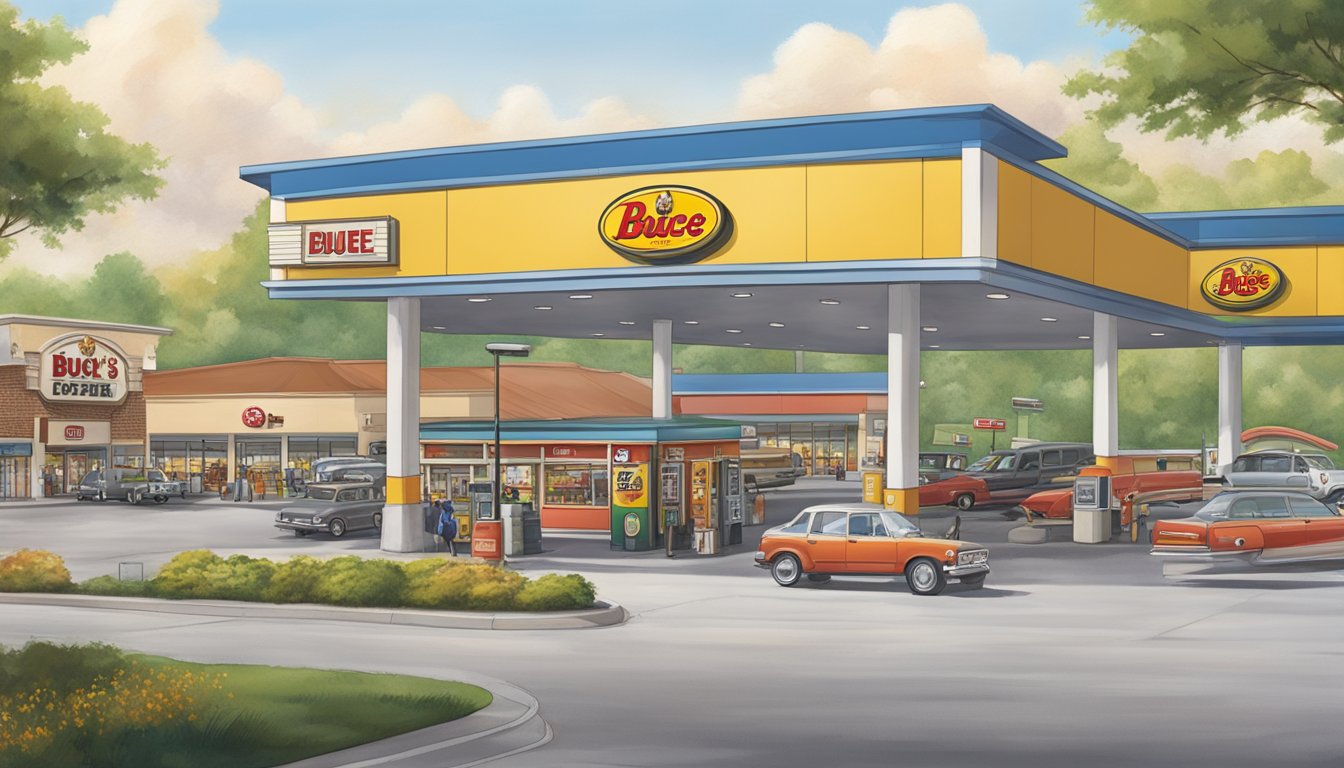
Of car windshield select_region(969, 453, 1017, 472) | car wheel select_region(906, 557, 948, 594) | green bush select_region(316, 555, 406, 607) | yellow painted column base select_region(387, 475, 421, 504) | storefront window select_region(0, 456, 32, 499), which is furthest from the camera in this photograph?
storefront window select_region(0, 456, 32, 499)

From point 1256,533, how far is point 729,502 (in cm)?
1279

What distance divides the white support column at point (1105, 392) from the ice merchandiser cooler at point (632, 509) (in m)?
12.8

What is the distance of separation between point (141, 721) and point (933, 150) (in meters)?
20.4

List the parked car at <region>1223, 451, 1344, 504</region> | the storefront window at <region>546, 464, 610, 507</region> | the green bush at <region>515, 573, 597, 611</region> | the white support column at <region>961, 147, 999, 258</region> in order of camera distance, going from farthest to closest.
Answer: the parked car at <region>1223, 451, 1344, 504</region> < the storefront window at <region>546, 464, 610, 507</region> < the white support column at <region>961, 147, 999, 258</region> < the green bush at <region>515, 573, 597, 611</region>

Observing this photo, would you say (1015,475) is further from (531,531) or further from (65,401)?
(65,401)

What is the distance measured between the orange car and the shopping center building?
3.23 metres

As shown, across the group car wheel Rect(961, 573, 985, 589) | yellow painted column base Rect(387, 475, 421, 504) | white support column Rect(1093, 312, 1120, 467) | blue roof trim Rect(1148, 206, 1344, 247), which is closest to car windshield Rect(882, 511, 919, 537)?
car wheel Rect(961, 573, 985, 589)

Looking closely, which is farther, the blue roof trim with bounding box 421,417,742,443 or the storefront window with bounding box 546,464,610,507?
the storefront window with bounding box 546,464,610,507

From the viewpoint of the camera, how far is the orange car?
27.0 m

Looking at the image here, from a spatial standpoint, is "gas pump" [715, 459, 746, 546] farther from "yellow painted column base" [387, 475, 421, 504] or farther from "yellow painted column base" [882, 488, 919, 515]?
"yellow painted column base" [387, 475, 421, 504]

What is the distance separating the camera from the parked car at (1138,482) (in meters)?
39.5

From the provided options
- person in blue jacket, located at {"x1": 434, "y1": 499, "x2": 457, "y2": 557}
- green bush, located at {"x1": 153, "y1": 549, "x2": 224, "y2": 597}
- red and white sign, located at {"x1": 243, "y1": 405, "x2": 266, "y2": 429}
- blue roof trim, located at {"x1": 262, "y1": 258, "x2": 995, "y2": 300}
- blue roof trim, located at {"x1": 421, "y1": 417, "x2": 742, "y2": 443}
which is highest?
blue roof trim, located at {"x1": 262, "y1": 258, "x2": 995, "y2": 300}

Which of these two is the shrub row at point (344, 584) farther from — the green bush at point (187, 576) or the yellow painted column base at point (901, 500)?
the yellow painted column base at point (901, 500)

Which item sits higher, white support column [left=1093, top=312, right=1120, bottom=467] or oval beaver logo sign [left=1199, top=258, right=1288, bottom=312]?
oval beaver logo sign [left=1199, top=258, right=1288, bottom=312]
